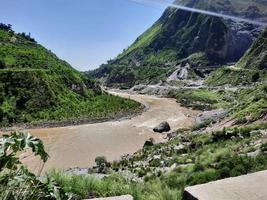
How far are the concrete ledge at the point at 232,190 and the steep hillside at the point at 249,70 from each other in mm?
103391

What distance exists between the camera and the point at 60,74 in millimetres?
96250

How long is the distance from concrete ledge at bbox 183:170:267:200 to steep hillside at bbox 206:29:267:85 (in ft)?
339

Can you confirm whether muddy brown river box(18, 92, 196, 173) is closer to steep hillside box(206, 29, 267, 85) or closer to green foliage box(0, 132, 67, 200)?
green foliage box(0, 132, 67, 200)

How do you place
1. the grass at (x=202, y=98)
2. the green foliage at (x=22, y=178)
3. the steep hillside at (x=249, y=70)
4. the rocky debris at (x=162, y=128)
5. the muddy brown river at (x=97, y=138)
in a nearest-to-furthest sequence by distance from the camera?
the green foliage at (x=22, y=178) < the muddy brown river at (x=97, y=138) < the rocky debris at (x=162, y=128) < the grass at (x=202, y=98) < the steep hillside at (x=249, y=70)

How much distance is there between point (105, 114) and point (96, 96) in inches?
776

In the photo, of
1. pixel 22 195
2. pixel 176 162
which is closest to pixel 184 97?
pixel 176 162

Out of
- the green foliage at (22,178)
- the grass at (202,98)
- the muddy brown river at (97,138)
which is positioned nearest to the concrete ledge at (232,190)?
the green foliage at (22,178)

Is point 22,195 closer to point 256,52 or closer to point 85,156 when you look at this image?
point 85,156

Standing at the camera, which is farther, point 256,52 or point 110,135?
point 256,52

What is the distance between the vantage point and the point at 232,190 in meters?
6.29

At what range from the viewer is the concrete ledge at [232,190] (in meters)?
6.05

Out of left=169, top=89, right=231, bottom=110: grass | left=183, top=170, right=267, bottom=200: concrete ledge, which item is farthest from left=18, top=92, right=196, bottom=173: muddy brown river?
left=183, top=170, right=267, bottom=200: concrete ledge

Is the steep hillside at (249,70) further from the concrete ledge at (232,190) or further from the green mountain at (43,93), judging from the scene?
the concrete ledge at (232,190)

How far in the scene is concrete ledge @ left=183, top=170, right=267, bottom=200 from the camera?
6051mm
